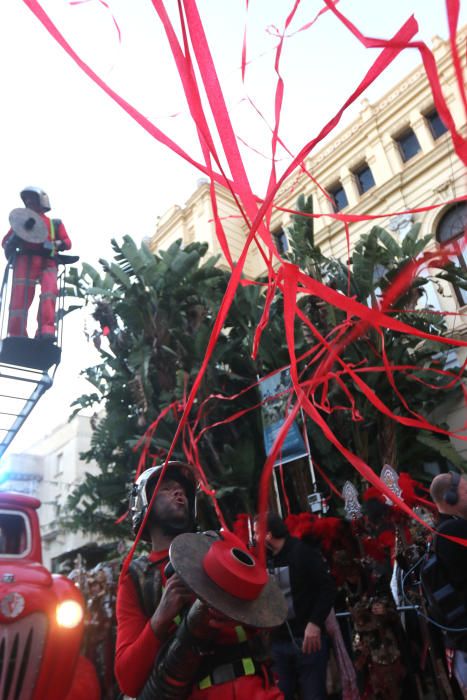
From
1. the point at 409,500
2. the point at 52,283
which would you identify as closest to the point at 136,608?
the point at 409,500

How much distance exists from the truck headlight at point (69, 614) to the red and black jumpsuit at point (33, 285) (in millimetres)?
3856

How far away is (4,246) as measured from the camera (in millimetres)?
6898

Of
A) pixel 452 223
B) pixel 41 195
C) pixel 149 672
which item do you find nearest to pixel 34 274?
pixel 41 195

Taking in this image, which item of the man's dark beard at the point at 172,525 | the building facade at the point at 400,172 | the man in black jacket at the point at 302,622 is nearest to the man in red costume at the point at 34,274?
the man in black jacket at the point at 302,622

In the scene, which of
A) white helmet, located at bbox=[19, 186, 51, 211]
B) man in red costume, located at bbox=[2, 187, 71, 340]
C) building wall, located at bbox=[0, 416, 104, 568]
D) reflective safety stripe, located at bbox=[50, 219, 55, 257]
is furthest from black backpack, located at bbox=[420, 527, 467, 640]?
building wall, located at bbox=[0, 416, 104, 568]

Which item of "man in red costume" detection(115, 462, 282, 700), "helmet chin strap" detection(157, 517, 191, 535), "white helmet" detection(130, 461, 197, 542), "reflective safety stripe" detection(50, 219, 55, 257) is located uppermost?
"reflective safety stripe" detection(50, 219, 55, 257)

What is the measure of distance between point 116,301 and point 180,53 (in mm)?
10001

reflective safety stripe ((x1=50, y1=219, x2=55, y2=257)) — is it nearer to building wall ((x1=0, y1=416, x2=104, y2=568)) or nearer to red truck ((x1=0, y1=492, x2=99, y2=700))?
red truck ((x1=0, y1=492, x2=99, y2=700))

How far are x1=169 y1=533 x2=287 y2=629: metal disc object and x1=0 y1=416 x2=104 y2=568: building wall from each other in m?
26.5

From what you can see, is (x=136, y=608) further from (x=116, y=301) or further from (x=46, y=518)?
(x=46, y=518)

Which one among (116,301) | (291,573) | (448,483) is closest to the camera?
(448,483)

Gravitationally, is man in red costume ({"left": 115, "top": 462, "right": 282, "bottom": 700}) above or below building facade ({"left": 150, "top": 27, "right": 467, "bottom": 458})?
below

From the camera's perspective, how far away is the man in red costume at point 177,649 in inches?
66.4

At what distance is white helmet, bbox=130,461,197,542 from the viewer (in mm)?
2418
